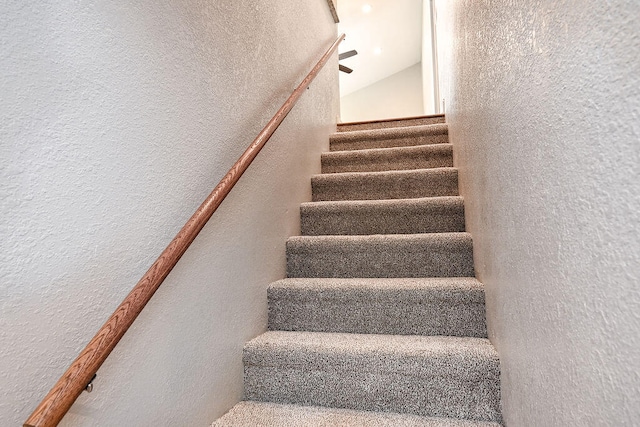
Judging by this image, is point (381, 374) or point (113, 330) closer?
point (113, 330)

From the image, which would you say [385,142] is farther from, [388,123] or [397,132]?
[388,123]

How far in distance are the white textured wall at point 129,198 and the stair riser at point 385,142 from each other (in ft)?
4.30

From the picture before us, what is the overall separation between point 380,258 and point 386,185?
0.60 m

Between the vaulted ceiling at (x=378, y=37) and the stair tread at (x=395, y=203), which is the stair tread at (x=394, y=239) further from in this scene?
the vaulted ceiling at (x=378, y=37)

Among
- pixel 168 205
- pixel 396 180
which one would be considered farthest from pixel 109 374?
pixel 396 180

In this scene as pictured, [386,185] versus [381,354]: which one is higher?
[386,185]

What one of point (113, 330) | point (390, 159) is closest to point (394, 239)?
point (390, 159)

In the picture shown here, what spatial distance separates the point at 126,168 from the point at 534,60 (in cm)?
83

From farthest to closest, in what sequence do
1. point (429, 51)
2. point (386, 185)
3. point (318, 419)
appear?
point (429, 51), point (386, 185), point (318, 419)

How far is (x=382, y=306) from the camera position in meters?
1.39

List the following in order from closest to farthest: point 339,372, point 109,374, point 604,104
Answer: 1. point 604,104
2. point 109,374
3. point 339,372

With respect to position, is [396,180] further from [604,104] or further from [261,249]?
[604,104]

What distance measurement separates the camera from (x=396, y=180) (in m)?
2.08

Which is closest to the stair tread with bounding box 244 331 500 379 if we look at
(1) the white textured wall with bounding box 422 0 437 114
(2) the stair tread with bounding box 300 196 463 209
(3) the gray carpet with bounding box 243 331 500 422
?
(3) the gray carpet with bounding box 243 331 500 422
